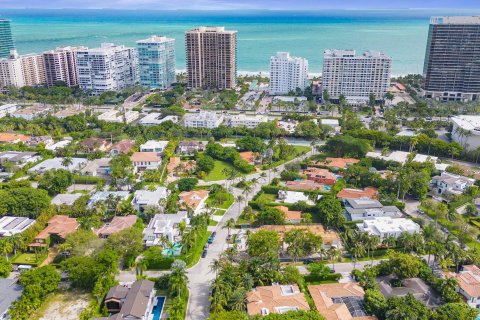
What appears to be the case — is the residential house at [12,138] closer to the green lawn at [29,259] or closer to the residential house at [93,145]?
the residential house at [93,145]

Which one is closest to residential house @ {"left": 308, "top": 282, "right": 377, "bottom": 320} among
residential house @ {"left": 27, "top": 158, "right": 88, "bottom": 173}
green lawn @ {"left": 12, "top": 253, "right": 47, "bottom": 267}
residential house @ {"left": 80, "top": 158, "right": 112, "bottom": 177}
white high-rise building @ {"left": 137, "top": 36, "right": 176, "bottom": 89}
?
green lawn @ {"left": 12, "top": 253, "right": 47, "bottom": 267}

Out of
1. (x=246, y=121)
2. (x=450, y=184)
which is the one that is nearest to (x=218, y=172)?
(x=246, y=121)

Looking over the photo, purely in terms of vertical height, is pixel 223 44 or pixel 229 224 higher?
pixel 223 44

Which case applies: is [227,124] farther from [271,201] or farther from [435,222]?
[435,222]

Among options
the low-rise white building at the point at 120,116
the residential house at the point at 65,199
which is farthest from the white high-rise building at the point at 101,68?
the residential house at the point at 65,199

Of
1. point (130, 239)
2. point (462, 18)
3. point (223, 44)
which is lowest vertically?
point (130, 239)

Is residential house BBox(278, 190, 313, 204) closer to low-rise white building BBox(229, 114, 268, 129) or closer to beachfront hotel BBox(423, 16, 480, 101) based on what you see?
low-rise white building BBox(229, 114, 268, 129)

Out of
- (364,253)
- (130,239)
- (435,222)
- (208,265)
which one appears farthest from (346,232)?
(130,239)
